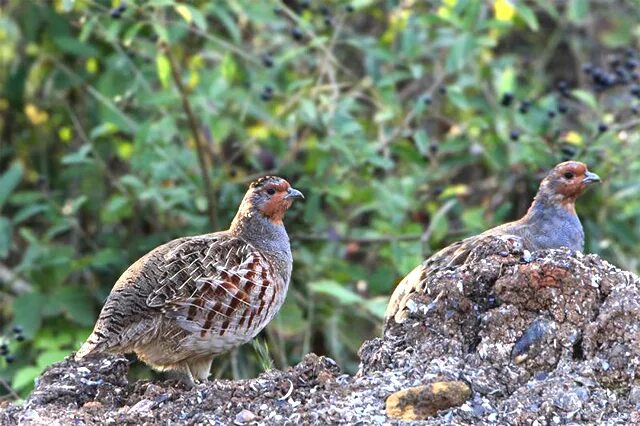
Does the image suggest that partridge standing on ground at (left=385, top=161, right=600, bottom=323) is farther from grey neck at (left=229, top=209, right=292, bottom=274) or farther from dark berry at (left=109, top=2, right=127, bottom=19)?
dark berry at (left=109, top=2, right=127, bottom=19)

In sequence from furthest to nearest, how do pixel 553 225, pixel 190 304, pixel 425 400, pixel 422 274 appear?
1. pixel 553 225
2. pixel 190 304
3. pixel 422 274
4. pixel 425 400

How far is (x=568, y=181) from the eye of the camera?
678 cm

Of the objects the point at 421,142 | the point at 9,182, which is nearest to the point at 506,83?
the point at 421,142

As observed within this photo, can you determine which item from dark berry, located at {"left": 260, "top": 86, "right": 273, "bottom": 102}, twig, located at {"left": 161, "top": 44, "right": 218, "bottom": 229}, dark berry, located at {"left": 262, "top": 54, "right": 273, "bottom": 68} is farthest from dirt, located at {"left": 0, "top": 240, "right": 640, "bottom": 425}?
dark berry, located at {"left": 262, "top": 54, "right": 273, "bottom": 68}

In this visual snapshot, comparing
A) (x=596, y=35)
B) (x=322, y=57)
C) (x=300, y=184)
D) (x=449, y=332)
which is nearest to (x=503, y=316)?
(x=449, y=332)

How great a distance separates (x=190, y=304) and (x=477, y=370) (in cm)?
179

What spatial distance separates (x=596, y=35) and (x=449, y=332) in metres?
8.05

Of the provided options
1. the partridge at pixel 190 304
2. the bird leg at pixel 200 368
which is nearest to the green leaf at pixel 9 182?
the partridge at pixel 190 304

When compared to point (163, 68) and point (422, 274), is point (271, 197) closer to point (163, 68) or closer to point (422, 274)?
point (422, 274)

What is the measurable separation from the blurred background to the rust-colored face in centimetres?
154

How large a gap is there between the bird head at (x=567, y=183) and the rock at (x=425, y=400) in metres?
2.62

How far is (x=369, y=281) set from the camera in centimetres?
891

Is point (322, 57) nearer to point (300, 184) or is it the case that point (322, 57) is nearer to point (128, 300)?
point (300, 184)

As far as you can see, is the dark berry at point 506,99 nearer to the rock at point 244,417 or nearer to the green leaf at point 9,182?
the green leaf at point 9,182
